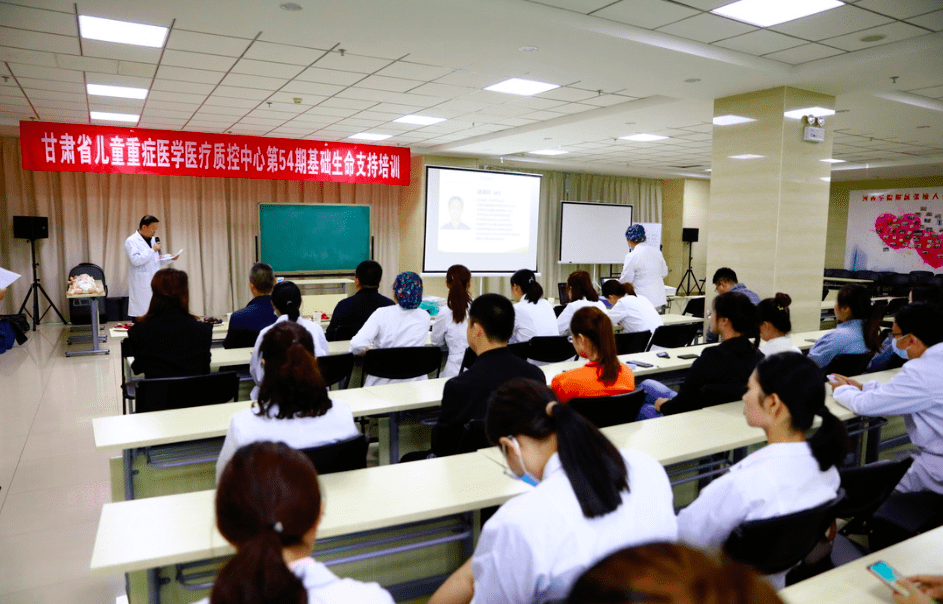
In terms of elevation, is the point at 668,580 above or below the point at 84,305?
above

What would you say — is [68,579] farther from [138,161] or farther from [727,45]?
[138,161]

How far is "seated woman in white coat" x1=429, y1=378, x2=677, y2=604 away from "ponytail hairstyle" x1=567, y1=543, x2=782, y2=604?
1.89 feet

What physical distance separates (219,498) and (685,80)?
5.36m

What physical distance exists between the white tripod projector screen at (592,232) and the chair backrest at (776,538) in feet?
37.9

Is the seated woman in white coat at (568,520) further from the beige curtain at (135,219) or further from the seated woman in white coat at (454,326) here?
the beige curtain at (135,219)

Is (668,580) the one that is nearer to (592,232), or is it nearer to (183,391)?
(183,391)

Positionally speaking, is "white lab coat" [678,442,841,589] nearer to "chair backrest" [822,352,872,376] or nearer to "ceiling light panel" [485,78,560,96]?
"chair backrest" [822,352,872,376]

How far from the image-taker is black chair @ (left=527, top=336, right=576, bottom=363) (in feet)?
14.5

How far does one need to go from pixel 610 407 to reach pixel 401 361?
5.18ft

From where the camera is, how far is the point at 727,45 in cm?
461

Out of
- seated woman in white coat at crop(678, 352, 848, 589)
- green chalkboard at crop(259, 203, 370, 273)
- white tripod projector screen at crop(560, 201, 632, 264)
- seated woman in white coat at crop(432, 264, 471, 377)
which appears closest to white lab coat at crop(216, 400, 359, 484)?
seated woman in white coat at crop(678, 352, 848, 589)

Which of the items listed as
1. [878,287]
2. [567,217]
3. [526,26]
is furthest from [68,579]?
[878,287]

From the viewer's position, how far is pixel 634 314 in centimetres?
513

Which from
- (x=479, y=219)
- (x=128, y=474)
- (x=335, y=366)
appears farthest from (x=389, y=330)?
(x=479, y=219)
